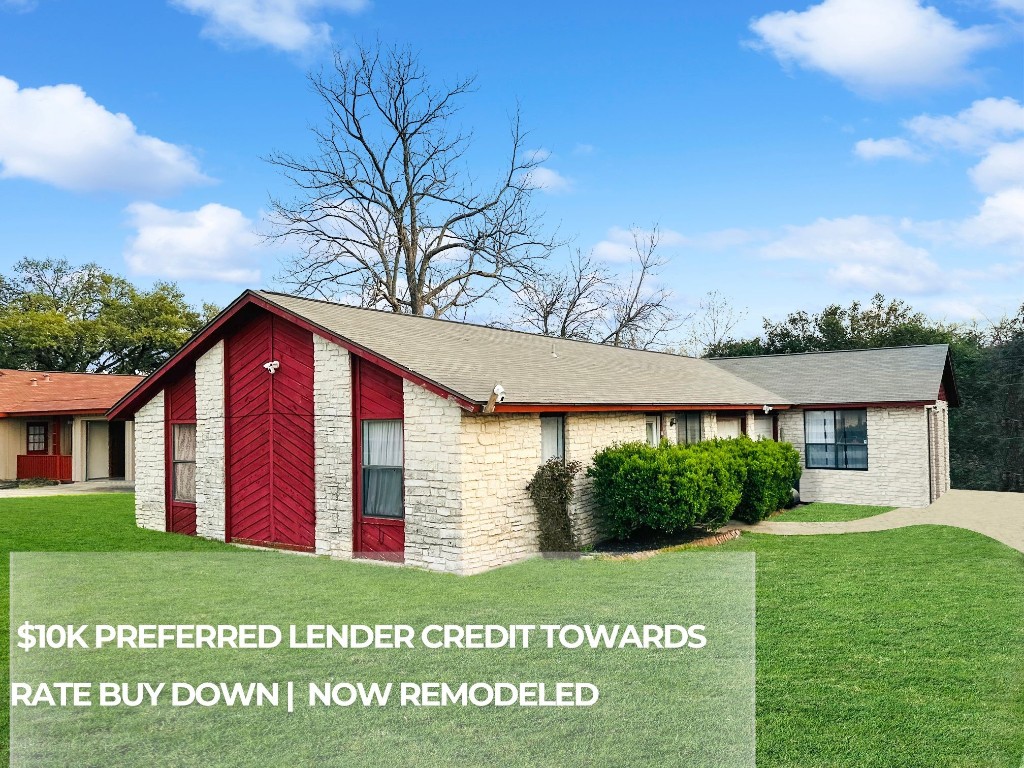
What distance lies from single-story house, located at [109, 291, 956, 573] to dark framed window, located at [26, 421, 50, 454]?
14187 mm

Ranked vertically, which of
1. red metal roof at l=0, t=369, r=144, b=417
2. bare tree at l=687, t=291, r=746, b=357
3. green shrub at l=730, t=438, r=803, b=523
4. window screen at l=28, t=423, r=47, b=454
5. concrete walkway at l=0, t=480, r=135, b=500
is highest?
bare tree at l=687, t=291, r=746, b=357

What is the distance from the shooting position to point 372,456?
11.6 m

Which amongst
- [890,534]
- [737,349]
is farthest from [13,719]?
[737,349]

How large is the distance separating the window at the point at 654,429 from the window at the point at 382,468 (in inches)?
243

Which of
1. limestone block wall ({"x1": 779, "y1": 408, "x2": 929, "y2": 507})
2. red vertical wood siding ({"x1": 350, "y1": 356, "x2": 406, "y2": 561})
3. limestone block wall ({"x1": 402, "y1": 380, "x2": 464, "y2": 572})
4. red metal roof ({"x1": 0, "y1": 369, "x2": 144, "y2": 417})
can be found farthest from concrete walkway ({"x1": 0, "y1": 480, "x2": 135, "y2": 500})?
limestone block wall ({"x1": 779, "y1": 408, "x2": 929, "y2": 507})

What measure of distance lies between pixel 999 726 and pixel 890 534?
391 inches

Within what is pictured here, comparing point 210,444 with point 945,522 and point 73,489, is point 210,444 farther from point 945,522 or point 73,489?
point 945,522

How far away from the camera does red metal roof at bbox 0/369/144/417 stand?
25078 mm

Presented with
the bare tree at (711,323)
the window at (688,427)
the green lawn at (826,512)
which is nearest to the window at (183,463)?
the window at (688,427)

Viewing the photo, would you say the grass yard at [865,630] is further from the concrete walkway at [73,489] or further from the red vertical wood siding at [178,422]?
the concrete walkway at [73,489]

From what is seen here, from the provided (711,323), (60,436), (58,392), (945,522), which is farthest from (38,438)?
(711,323)

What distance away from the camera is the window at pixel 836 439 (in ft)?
65.2

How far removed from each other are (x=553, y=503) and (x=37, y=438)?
2304 cm

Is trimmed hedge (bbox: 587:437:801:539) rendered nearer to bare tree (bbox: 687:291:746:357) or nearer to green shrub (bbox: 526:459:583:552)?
green shrub (bbox: 526:459:583:552)
